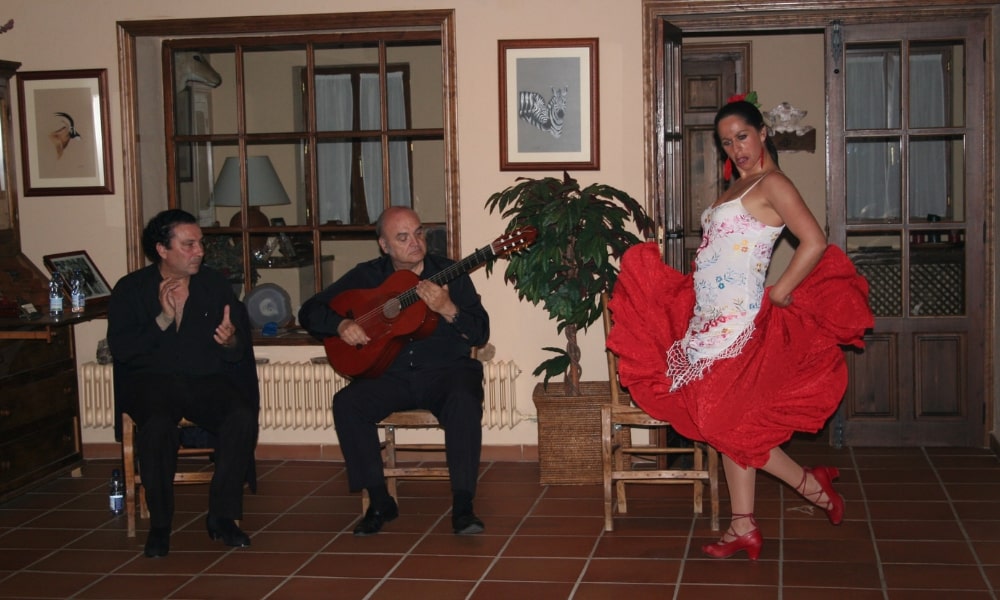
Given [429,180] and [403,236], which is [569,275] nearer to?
[403,236]

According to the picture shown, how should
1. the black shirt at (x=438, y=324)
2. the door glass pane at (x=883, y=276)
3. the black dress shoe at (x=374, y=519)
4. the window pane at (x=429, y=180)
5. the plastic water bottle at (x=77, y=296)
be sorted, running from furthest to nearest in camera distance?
the window pane at (x=429, y=180) → the door glass pane at (x=883, y=276) → the plastic water bottle at (x=77, y=296) → the black shirt at (x=438, y=324) → the black dress shoe at (x=374, y=519)

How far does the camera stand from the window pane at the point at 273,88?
6363 mm

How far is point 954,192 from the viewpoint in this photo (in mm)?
5086

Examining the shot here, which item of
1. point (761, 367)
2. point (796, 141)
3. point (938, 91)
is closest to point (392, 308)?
point (761, 367)

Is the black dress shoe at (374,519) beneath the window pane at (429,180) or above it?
beneath

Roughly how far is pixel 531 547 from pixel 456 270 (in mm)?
1020

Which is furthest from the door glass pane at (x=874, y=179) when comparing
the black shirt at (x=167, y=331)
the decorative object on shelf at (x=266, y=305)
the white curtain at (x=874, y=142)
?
the black shirt at (x=167, y=331)

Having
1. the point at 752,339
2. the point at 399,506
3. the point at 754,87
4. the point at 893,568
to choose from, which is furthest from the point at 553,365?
the point at 754,87

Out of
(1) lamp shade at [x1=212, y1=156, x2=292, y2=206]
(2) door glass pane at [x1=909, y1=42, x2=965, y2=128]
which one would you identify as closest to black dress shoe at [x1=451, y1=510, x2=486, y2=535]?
(1) lamp shade at [x1=212, y1=156, x2=292, y2=206]

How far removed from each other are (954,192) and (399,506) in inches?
112

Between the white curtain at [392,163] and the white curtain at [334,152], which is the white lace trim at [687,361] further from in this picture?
the white curtain at [334,152]

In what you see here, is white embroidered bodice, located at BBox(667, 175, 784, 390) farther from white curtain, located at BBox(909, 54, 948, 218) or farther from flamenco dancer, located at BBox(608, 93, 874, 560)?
white curtain, located at BBox(909, 54, 948, 218)

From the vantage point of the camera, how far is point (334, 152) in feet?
18.3

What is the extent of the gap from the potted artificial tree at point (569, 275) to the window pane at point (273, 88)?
209 cm
